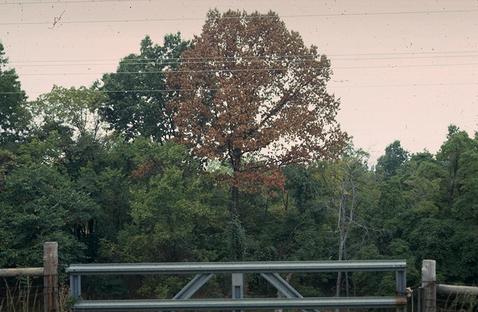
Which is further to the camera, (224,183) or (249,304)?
(224,183)

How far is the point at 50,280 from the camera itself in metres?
6.37

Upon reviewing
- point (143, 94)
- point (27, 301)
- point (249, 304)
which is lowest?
point (27, 301)

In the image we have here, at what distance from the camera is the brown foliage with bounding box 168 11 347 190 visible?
101 feet

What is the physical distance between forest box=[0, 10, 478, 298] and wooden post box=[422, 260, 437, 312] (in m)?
22.8

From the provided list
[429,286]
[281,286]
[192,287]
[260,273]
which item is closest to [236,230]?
[429,286]

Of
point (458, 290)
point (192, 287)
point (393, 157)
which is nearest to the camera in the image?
point (192, 287)

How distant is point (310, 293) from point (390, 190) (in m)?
6.92

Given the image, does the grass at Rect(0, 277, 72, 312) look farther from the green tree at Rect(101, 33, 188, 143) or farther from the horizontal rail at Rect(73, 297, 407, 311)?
the green tree at Rect(101, 33, 188, 143)

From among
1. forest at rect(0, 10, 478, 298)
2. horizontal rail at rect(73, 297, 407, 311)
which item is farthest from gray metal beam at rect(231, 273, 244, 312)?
forest at rect(0, 10, 478, 298)

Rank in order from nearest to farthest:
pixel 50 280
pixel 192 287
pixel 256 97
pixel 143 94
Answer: pixel 192 287, pixel 50 280, pixel 256 97, pixel 143 94

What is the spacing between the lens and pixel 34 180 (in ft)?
95.7

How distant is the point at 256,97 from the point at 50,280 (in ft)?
83.3

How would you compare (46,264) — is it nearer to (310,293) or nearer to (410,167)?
(310,293)

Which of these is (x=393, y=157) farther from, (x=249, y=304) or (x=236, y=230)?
(x=249, y=304)
